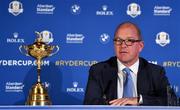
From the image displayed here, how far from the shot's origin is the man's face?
2.50 m

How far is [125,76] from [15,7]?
4.79 ft

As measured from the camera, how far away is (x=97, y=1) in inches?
142

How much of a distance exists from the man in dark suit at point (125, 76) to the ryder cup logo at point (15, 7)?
125cm

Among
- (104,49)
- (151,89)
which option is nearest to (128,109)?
(151,89)

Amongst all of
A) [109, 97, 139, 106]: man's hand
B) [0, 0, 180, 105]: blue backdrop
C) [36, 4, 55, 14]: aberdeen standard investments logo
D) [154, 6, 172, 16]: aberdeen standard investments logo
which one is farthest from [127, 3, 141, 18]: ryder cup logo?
[109, 97, 139, 106]: man's hand

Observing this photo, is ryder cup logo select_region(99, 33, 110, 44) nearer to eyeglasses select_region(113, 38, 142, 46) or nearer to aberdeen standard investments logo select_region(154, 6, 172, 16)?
aberdeen standard investments logo select_region(154, 6, 172, 16)

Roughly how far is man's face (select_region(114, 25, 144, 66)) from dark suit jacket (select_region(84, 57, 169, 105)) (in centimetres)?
7

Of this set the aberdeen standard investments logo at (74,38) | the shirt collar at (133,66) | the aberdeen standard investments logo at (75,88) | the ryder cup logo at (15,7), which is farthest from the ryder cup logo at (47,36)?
the shirt collar at (133,66)

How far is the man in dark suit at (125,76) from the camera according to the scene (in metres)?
2.47

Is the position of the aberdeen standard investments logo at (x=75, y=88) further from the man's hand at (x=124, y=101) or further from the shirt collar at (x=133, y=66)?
the man's hand at (x=124, y=101)

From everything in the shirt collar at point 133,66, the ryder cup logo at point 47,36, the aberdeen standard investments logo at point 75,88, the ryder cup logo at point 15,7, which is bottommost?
the aberdeen standard investments logo at point 75,88

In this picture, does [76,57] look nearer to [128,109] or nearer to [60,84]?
[60,84]

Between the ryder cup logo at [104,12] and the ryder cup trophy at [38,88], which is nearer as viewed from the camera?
the ryder cup trophy at [38,88]

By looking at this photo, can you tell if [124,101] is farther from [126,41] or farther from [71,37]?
[71,37]
